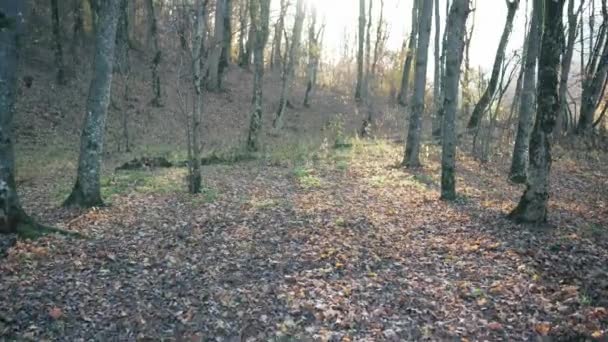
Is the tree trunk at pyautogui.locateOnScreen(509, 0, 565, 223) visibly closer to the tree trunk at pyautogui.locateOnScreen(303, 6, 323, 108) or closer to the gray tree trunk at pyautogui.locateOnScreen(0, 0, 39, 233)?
the gray tree trunk at pyautogui.locateOnScreen(0, 0, 39, 233)

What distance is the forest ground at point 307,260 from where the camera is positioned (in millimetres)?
5742

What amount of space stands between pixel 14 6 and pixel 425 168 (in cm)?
1278

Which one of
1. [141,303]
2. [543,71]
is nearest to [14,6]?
[141,303]

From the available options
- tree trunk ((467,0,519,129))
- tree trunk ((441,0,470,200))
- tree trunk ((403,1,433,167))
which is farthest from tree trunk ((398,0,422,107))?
tree trunk ((441,0,470,200))

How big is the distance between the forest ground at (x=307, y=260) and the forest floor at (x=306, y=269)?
0.03m

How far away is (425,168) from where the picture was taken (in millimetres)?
16297

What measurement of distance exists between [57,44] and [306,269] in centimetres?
2046

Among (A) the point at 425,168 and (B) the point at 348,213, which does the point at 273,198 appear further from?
(A) the point at 425,168

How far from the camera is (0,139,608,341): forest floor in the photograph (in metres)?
5.70

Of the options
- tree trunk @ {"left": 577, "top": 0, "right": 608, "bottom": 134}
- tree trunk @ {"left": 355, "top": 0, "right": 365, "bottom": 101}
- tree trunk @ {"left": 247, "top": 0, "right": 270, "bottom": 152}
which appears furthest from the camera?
tree trunk @ {"left": 355, "top": 0, "right": 365, "bottom": 101}

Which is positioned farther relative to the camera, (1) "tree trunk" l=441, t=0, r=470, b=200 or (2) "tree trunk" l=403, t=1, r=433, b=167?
(2) "tree trunk" l=403, t=1, r=433, b=167

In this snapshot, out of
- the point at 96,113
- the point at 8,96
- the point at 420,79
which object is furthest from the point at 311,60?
the point at 8,96

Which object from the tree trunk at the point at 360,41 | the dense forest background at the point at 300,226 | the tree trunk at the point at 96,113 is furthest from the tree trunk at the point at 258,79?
the tree trunk at the point at 360,41

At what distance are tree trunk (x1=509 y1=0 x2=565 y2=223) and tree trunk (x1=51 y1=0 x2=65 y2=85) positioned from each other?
21346 mm
